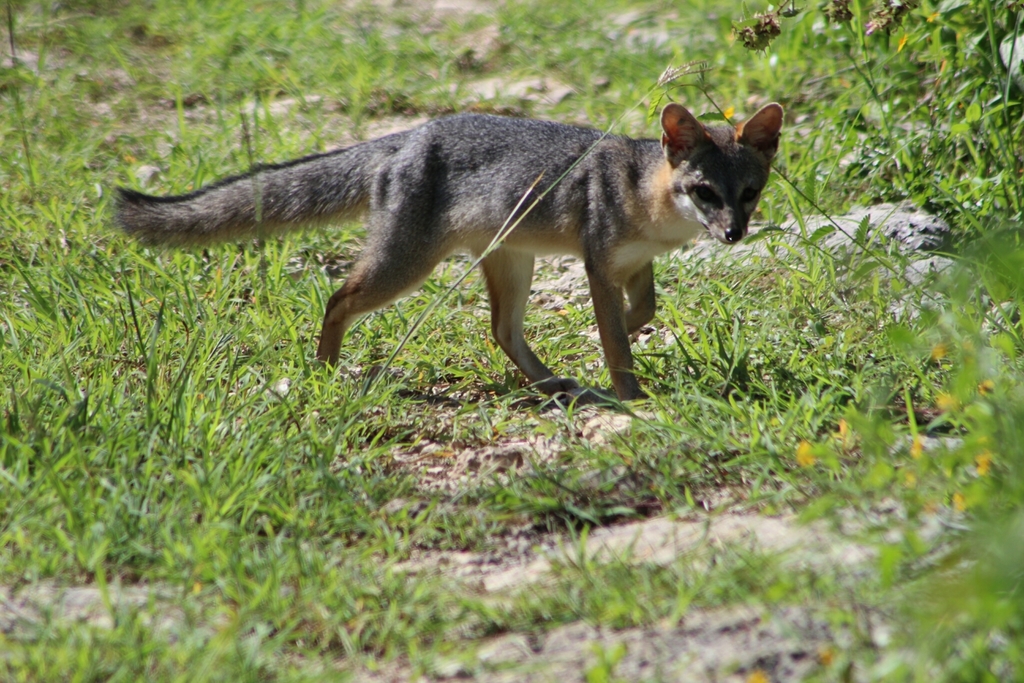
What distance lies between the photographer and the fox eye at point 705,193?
4.27 m

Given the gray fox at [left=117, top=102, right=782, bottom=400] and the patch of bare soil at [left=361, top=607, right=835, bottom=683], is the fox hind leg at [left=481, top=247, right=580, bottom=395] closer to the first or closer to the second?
the gray fox at [left=117, top=102, right=782, bottom=400]

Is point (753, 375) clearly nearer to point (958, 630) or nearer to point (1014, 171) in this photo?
point (1014, 171)

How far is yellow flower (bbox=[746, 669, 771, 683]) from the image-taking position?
2.22 meters

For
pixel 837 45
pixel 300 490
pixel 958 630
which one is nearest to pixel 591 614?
pixel 958 630

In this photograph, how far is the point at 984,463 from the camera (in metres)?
→ 2.81

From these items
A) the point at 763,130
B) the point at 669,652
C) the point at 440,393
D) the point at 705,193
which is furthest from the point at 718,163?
the point at 669,652

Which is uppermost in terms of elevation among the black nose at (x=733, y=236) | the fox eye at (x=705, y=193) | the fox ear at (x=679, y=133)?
the fox ear at (x=679, y=133)

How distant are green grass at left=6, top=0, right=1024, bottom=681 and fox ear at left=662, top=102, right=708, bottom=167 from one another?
142mm

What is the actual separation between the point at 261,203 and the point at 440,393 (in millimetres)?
1102

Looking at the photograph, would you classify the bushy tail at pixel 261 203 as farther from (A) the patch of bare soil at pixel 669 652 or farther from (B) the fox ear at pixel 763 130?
(A) the patch of bare soil at pixel 669 652

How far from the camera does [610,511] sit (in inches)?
128

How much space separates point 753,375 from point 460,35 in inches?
198

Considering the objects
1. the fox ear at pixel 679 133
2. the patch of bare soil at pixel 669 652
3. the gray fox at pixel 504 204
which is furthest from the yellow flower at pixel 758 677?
the fox ear at pixel 679 133

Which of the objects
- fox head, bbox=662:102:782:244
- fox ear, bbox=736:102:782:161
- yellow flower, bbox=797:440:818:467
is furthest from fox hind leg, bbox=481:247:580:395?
yellow flower, bbox=797:440:818:467
